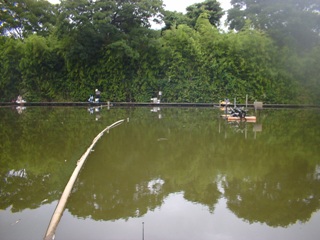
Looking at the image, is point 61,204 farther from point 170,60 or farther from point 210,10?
point 210,10

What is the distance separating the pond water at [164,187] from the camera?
4.08 m

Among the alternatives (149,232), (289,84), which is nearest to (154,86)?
(289,84)

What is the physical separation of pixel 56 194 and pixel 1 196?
757mm

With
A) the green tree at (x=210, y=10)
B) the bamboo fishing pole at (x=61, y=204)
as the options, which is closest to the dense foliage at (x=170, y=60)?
the green tree at (x=210, y=10)

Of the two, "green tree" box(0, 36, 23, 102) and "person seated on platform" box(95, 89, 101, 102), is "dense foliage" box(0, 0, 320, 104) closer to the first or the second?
"green tree" box(0, 36, 23, 102)

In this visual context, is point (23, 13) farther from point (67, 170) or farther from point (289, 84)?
point (67, 170)

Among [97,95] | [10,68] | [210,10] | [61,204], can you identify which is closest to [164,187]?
[61,204]

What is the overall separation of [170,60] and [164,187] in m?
20.7

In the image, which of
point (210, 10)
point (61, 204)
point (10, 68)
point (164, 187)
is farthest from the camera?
point (210, 10)

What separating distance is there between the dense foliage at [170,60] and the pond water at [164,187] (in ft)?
50.8

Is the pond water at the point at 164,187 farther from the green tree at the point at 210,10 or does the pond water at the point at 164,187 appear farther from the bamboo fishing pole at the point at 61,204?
the green tree at the point at 210,10

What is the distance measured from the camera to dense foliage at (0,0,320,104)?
24906 millimetres

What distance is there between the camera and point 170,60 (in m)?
25.6

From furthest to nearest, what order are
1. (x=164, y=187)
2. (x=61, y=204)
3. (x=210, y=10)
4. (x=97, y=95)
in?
(x=210, y=10) < (x=97, y=95) < (x=164, y=187) < (x=61, y=204)
